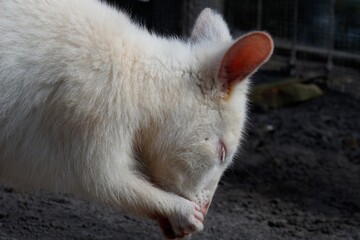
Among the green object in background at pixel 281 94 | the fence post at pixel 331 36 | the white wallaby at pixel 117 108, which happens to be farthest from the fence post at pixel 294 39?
the white wallaby at pixel 117 108

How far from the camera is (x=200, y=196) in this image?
3.57 metres

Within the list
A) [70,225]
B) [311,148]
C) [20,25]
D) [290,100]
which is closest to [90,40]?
[20,25]

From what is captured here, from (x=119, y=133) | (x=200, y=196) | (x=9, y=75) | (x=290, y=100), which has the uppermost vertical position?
(x=9, y=75)

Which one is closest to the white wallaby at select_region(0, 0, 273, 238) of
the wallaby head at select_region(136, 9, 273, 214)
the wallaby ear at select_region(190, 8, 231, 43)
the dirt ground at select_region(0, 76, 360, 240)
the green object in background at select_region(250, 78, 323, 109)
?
the wallaby head at select_region(136, 9, 273, 214)

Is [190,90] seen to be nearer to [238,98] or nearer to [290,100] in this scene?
[238,98]

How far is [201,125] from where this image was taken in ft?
11.4

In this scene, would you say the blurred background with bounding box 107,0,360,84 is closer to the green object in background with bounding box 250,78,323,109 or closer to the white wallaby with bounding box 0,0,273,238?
the green object in background with bounding box 250,78,323,109

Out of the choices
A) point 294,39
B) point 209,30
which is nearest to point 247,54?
point 209,30

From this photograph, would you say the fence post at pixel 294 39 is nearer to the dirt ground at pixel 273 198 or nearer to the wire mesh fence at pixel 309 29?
the wire mesh fence at pixel 309 29

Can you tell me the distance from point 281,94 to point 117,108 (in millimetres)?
4498

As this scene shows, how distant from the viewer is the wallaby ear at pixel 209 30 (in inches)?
148

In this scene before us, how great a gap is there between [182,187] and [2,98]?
794 mm

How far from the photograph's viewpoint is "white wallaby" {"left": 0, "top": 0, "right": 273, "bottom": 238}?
327 cm

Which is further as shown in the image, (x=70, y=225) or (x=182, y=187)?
(x=70, y=225)
